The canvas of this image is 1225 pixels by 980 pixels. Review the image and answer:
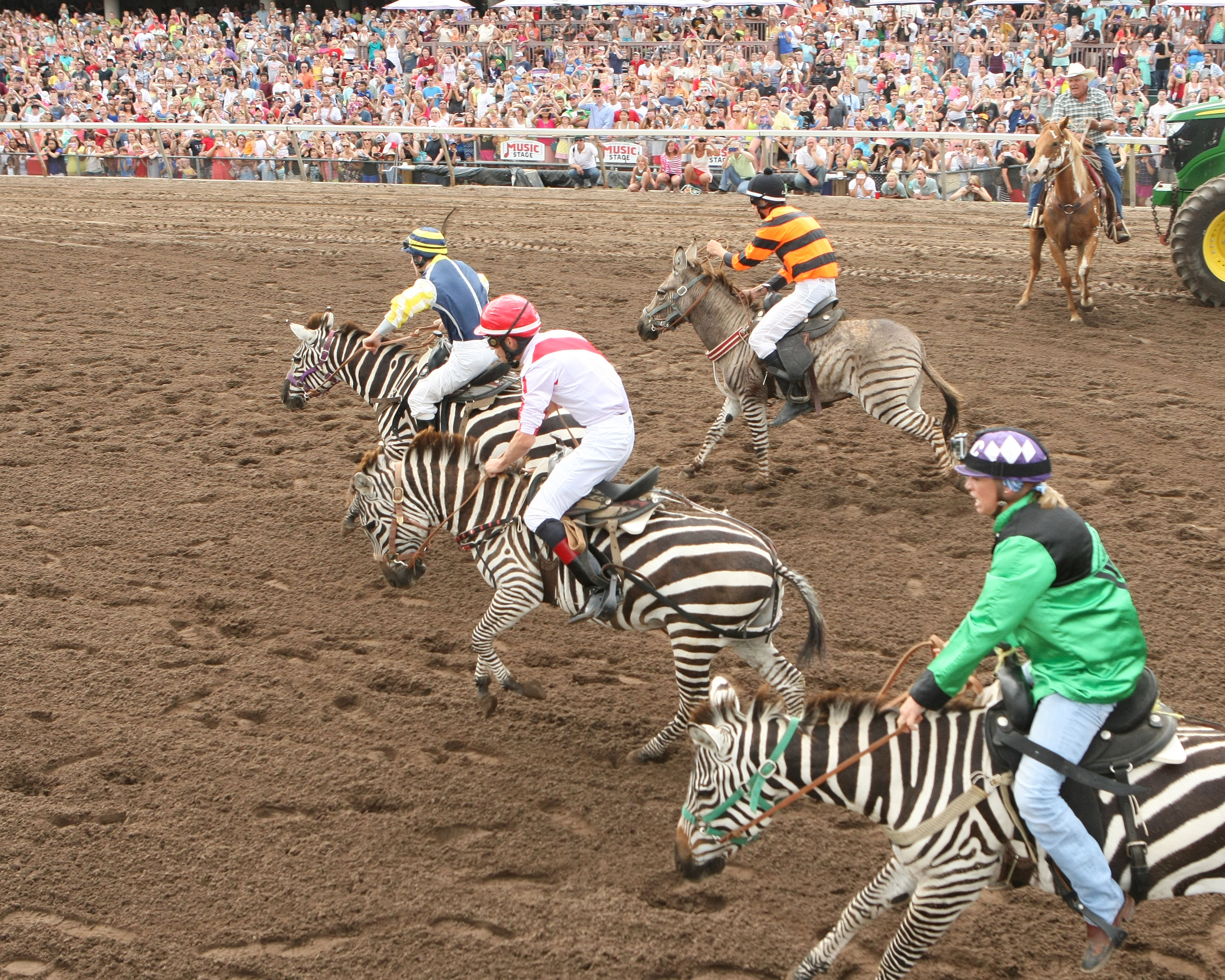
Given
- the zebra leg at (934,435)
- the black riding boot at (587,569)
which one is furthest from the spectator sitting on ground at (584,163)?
the black riding boot at (587,569)

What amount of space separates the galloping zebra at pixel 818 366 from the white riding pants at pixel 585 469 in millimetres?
3396

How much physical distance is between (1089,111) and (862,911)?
1328 cm

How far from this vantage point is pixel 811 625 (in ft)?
20.7

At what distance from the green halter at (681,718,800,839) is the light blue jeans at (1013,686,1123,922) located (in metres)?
0.89

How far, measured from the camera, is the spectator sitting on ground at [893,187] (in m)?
20.8

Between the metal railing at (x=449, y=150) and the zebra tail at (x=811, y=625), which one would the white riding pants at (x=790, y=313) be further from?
the metal railing at (x=449, y=150)

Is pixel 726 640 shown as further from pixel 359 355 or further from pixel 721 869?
pixel 359 355

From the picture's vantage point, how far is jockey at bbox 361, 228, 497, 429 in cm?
854

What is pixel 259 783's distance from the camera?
6.19 metres

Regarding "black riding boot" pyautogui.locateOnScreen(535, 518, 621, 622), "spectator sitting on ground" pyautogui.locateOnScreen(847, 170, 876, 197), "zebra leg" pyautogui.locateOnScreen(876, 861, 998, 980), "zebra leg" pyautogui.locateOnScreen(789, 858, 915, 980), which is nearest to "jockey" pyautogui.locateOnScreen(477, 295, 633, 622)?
"black riding boot" pyautogui.locateOnScreen(535, 518, 621, 622)

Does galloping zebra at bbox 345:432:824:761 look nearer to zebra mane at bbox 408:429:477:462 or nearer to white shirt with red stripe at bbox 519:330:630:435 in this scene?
zebra mane at bbox 408:429:477:462

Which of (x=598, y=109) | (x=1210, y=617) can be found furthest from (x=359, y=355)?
(x=598, y=109)

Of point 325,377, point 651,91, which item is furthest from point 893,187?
point 325,377

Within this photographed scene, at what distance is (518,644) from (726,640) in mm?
2032
